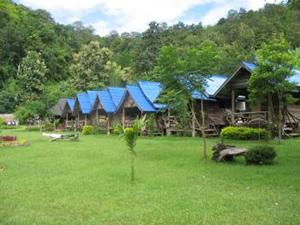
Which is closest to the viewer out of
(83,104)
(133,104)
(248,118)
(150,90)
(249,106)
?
(248,118)

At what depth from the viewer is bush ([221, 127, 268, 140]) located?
2206 cm

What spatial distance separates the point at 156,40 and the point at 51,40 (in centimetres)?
3190

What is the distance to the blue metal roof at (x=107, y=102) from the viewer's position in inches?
1465

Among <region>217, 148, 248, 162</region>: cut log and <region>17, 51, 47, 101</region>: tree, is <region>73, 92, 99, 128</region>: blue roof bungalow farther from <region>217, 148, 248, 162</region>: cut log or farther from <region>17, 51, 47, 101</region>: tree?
<region>217, 148, 248, 162</region>: cut log

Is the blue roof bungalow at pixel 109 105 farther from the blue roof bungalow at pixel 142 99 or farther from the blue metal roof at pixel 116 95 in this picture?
the blue roof bungalow at pixel 142 99

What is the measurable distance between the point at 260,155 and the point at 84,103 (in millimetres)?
30528

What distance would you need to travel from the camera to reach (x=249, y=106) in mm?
26156

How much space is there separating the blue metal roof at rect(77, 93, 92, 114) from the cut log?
27992mm

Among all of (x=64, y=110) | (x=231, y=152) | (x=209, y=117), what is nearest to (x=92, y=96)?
(x=64, y=110)

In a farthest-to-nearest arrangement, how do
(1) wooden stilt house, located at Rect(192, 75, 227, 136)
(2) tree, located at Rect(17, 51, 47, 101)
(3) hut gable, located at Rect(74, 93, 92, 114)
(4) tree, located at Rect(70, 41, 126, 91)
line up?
(2) tree, located at Rect(17, 51, 47, 101), (4) tree, located at Rect(70, 41, 126, 91), (3) hut gable, located at Rect(74, 93, 92, 114), (1) wooden stilt house, located at Rect(192, 75, 227, 136)

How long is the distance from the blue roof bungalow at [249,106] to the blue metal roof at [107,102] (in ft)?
39.7

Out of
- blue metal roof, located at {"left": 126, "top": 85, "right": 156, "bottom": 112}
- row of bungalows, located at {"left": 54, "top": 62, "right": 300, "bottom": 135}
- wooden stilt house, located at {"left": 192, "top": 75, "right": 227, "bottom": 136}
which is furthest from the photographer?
blue metal roof, located at {"left": 126, "top": 85, "right": 156, "bottom": 112}

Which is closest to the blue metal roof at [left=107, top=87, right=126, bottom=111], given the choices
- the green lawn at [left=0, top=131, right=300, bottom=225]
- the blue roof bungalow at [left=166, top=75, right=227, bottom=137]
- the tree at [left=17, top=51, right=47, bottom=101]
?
the blue roof bungalow at [left=166, top=75, right=227, bottom=137]

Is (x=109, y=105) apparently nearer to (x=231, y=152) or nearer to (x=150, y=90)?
(x=150, y=90)
